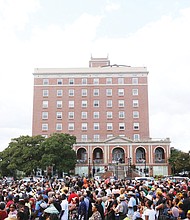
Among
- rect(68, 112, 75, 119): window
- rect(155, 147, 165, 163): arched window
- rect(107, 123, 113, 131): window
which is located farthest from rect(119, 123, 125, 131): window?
rect(68, 112, 75, 119): window

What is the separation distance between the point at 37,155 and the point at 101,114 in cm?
2261

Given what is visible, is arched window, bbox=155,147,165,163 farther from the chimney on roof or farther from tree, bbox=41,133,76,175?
the chimney on roof

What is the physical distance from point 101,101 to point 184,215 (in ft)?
213

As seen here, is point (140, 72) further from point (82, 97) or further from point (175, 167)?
point (175, 167)

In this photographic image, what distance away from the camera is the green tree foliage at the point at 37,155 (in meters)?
56.7

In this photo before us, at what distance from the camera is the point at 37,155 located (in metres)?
58.5

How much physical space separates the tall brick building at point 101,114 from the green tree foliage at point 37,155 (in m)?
12.1

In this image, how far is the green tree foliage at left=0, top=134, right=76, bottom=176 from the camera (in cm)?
5669

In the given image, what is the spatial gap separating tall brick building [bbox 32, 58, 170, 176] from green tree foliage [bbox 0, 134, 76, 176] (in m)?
12.1

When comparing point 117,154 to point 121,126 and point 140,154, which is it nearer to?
point 140,154

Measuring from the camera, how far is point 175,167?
67375 millimetres

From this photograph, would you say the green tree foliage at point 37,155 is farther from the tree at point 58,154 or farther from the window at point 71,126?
the window at point 71,126

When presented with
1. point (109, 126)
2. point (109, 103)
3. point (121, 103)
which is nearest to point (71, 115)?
point (109, 126)

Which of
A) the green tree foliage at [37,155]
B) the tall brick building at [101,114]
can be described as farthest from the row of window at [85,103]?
the green tree foliage at [37,155]
